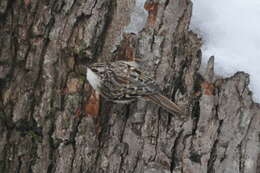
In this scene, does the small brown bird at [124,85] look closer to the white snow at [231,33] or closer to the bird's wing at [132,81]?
the bird's wing at [132,81]

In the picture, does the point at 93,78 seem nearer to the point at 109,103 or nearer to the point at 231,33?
the point at 109,103

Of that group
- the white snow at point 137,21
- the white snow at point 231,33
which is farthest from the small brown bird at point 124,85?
the white snow at point 231,33

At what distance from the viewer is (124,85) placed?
3824 mm

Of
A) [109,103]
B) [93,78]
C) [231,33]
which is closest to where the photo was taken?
[93,78]

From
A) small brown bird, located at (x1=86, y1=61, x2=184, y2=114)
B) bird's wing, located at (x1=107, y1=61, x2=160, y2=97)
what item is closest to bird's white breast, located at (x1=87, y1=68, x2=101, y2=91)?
small brown bird, located at (x1=86, y1=61, x2=184, y2=114)

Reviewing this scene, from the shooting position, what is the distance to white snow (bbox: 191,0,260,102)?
407 centimetres

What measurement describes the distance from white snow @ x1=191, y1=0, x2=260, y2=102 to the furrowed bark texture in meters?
0.15

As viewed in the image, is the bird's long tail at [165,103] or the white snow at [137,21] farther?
the white snow at [137,21]

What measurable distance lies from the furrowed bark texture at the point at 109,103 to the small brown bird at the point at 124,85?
11 centimetres

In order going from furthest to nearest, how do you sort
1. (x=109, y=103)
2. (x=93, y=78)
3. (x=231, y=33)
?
(x=231, y=33), (x=109, y=103), (x=93, y=78)

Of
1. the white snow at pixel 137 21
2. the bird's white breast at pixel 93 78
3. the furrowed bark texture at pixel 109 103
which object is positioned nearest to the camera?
the bird's white breast at pixel 93 78

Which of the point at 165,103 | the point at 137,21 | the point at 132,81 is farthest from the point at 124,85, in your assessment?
the point at 137,21

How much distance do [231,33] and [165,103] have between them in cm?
98

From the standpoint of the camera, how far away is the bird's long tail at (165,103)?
3814 millimetres
